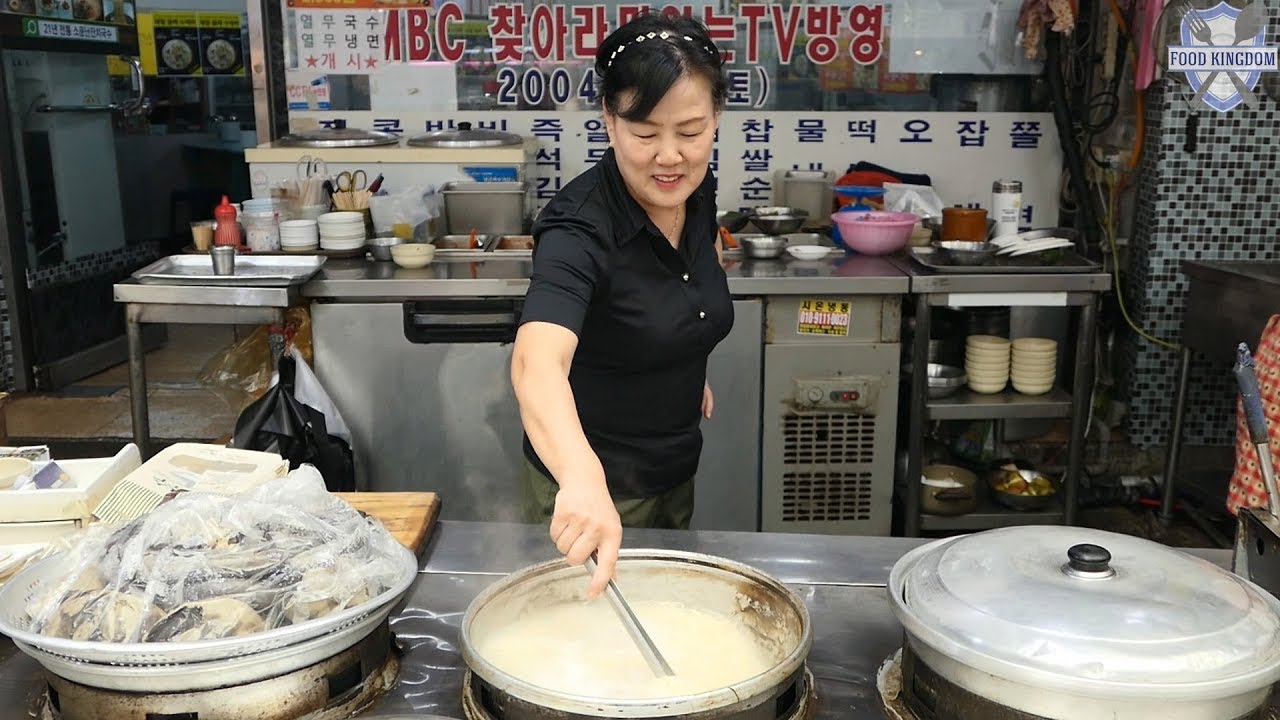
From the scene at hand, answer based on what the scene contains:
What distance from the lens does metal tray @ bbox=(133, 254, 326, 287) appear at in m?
3.49

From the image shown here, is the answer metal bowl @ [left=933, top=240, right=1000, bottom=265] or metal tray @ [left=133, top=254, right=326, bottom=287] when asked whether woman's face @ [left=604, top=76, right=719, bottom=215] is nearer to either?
metal tray @ [left=133, top=254, right=326, bottom=287]

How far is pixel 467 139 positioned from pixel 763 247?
4.20 feet

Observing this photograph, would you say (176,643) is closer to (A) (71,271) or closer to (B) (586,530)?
(B) (586,530)

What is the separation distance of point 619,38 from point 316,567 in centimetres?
94

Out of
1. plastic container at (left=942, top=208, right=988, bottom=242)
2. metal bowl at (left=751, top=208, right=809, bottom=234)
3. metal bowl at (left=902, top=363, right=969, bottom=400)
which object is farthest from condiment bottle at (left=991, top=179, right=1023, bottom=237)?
metal bowl at (left=751, top=208, right=809, bottom=234)

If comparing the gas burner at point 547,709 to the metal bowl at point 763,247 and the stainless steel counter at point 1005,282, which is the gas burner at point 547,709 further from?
the metal bowl at point 763,247

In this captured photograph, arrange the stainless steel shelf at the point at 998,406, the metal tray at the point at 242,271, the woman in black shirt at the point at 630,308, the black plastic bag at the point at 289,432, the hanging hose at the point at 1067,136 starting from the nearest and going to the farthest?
the woman in black shirt at the point at 630,308, the black plastic bag at the point at 289,432, the metal tray at the point at 242,271, the stainless steel shelf at the point at 998,406, the hanging hose at the point at 1067,136

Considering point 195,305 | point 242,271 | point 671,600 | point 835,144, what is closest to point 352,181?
point 242,271

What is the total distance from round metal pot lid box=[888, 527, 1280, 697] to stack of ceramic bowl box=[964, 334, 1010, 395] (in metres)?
2.74

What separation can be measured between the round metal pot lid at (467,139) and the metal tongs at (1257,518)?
3378 mm

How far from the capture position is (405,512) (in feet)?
6.27

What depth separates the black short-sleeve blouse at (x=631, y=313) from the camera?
1850 mm

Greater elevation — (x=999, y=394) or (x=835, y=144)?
(x=835, y=144)

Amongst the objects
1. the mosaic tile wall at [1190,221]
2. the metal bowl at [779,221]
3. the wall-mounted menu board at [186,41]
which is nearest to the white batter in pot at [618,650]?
the metal bowl at [779,221]
